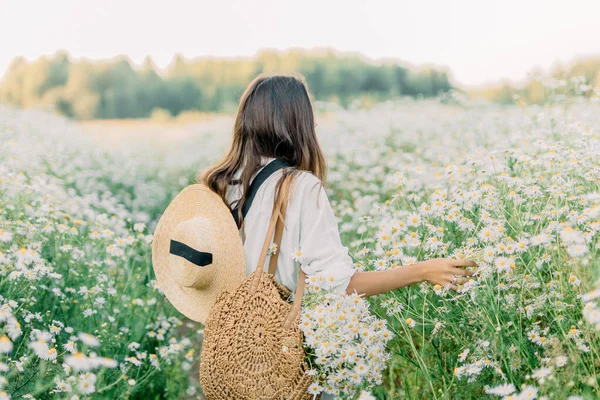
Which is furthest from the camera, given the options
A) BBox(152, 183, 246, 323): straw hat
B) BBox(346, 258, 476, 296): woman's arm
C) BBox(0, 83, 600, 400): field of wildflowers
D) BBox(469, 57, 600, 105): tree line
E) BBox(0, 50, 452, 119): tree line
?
BBox(0, 50, 452, 119): tree line

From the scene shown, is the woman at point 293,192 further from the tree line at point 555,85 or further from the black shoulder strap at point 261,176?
the tree line at point 555,85

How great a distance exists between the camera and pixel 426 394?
3.04m

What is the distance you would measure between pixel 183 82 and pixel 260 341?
793 inches

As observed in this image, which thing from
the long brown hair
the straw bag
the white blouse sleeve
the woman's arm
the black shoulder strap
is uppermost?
the long brown hair

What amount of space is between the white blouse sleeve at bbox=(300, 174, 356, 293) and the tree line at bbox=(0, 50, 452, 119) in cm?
1670

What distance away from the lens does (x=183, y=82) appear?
70.8 ft

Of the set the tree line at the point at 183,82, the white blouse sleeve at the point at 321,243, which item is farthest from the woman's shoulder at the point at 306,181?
the tree line at the point at 183,82

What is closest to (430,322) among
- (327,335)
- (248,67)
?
(327,335)

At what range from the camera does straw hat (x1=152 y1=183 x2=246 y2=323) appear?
2.41 meters

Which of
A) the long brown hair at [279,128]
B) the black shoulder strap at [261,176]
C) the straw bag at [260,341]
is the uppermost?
the long brown hair at [279,128]

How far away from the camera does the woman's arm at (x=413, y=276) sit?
2.30 m

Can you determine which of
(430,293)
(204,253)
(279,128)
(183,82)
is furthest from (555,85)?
(183,82)

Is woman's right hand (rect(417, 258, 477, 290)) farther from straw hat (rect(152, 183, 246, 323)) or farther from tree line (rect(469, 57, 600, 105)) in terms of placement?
tree line (rect(469, 57, 600, 105))

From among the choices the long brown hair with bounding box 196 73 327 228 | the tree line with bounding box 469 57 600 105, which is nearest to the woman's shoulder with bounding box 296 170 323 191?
the long brown hair with bounding box 196 73 327 228
